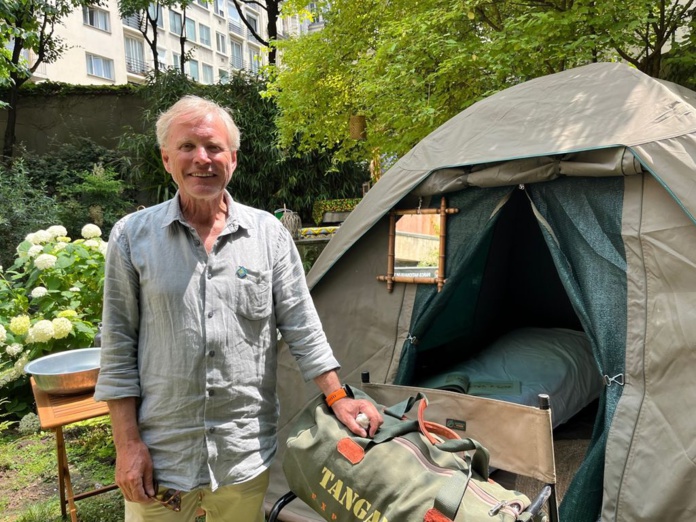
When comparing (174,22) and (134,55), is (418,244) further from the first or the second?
(174,22)

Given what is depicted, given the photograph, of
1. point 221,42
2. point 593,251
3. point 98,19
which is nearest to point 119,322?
point 593,251

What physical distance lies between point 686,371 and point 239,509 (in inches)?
59.6

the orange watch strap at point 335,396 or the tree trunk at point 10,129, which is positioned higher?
the tree trunk at point 10,129

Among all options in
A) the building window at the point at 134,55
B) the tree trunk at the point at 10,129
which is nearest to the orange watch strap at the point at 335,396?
the tree trunk at the point at 10,129

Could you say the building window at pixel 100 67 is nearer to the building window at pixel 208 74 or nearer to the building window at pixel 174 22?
the building window at pixel 174 22

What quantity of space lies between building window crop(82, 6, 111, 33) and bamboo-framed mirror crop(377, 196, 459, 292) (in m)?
22.2

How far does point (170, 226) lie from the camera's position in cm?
149

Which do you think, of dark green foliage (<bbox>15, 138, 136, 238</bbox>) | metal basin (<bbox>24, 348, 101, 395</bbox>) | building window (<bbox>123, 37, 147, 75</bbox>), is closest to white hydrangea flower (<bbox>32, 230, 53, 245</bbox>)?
metal basin (<bbox>24, 348, 101, 395</bbox>)

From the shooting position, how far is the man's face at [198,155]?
146cm

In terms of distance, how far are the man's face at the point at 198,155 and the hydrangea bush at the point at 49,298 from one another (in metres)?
2.29

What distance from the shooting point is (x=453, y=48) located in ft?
14.6

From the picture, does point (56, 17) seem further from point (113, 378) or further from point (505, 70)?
point (113, 378)

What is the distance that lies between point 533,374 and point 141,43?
2532 cm

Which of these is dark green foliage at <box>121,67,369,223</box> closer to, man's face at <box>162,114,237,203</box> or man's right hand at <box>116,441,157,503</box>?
man's face at <box>162,114,237,203</box>
